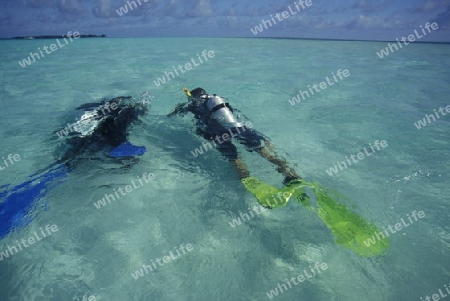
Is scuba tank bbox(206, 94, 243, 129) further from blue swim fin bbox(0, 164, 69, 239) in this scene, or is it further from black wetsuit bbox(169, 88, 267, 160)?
blue swim fin bbox(0, 164, 69, 239)

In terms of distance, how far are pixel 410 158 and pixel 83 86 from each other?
17.3m

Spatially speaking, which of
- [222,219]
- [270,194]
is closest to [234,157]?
[270,194]

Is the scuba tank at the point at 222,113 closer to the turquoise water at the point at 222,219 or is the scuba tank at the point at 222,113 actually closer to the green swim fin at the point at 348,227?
the turquoise water at the point at 222,219

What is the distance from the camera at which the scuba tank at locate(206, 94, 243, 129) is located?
6.82 metres

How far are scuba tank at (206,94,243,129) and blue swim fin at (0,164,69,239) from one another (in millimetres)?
4018

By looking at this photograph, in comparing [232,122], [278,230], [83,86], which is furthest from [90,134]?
[83,86]

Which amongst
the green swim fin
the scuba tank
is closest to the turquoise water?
the green swim fin

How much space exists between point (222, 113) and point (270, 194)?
2.88 m

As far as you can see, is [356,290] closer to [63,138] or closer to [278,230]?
[278,230]

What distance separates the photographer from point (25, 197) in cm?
523

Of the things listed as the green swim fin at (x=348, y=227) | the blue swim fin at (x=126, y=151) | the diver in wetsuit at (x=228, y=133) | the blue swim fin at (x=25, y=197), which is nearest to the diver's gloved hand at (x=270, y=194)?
the green swim fin at (x=348, y=227)

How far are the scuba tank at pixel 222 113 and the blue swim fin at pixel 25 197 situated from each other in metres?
4.02

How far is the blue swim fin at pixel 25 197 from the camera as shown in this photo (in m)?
4.68

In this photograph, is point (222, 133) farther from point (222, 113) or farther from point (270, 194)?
point (270, 194)
